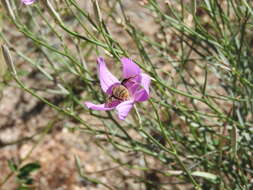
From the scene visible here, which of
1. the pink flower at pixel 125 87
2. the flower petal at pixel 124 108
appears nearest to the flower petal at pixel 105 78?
the pink flower at pixel 125 87

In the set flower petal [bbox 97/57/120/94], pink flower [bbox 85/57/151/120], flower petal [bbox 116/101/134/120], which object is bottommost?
flower petal [bbox 116/101/134/120]

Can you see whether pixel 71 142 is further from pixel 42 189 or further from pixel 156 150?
pixel 156 150

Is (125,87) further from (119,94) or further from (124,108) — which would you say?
(124,108)

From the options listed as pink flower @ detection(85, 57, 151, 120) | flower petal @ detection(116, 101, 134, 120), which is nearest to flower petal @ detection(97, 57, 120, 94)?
pink flower @ detection(85, 57, 151, 120)

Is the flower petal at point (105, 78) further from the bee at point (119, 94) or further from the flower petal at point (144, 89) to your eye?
the flower petal at point (144, 89)

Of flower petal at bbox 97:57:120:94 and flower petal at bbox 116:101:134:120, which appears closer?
flower petal at bbox 116:101:134:120

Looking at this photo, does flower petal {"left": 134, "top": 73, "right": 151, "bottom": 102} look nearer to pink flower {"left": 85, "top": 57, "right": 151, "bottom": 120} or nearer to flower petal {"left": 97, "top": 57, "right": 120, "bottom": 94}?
pink flower {"left": 85, "top": 57, "right": 151, "bottom": 120}
